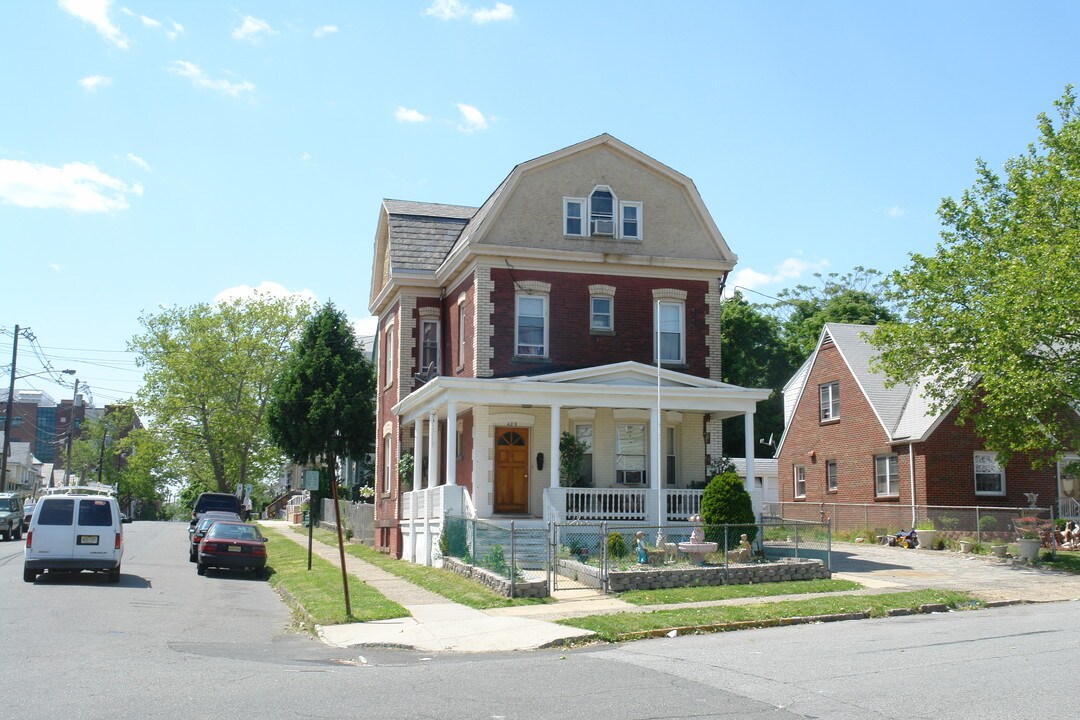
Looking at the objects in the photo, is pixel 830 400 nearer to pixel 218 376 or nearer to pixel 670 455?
pixel 670 455

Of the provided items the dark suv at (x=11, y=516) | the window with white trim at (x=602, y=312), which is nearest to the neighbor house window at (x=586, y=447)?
the window with white trim at (x=602, y=312)

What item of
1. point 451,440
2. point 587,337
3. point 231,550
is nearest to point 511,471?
point 451,440

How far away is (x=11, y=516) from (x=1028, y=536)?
35.5 metres

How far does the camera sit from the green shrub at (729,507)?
73.0 feet

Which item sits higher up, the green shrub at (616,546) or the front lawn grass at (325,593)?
the green shrub at (616,546)

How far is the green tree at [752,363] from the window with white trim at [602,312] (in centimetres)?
2498

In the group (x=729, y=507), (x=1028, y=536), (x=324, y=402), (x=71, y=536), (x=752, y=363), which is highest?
(x=752, y=363)

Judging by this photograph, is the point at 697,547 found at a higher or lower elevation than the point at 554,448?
lower

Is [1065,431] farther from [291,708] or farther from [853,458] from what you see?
[291,708]

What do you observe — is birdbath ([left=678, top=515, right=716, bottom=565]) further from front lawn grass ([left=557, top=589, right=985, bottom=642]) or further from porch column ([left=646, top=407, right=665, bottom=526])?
front lawn grass ([left=557, top=589, right=985, bottom=642])

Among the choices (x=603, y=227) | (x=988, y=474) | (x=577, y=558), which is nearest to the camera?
(x=577, y=558)

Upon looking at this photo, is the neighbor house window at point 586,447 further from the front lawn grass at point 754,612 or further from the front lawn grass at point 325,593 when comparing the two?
the front lawn grass at point 754,612

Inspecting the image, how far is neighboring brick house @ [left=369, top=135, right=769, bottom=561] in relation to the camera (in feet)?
82.9

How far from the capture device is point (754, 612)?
16.4m
